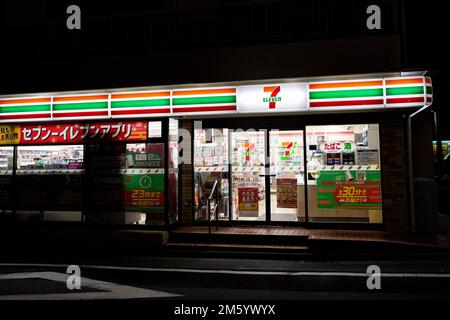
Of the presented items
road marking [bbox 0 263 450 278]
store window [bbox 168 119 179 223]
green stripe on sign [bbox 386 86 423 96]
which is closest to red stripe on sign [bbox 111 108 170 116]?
store window [bbox 168 119 179 223]

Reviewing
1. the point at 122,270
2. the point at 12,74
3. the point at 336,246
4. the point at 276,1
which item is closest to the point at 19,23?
the point at 12,74

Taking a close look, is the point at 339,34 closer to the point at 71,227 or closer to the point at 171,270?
the point at 171,270

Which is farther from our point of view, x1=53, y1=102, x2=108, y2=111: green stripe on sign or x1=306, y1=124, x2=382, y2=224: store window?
x1=53, y1=102, x2=108, y2=111: green stripe on sign

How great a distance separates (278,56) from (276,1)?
1574 mm

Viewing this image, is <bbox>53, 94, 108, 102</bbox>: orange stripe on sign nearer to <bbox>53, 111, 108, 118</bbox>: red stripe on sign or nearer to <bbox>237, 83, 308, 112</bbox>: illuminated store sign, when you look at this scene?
<bbox>53, 111, 108, 118</bbox>: red stripe on sign

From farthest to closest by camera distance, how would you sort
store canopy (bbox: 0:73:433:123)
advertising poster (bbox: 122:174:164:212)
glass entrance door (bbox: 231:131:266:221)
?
glass entrance door (bbox: 231:131:266:221)
advertising poster (bbox: 122:174:164:212)
store canopy (bbox: 0:73:433:123)

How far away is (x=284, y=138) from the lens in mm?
10648

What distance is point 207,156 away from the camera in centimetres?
1095

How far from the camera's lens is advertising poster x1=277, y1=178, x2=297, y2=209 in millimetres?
10633

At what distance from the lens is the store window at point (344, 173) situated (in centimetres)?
1002

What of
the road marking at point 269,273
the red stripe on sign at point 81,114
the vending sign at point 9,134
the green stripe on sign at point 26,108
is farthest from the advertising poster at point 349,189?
the vending sign at point 9,134

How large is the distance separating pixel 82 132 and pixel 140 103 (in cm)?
196

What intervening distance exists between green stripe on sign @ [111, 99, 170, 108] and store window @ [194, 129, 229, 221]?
1480 mm

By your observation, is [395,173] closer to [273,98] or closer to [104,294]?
[273,98]
